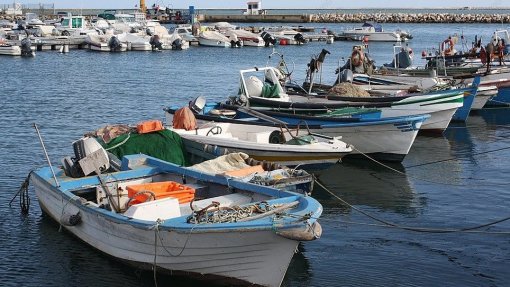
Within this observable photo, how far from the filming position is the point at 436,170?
60.6ft

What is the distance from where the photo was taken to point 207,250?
32.7ft

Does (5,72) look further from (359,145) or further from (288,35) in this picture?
(288,35)

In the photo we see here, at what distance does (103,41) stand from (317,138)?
159 ft

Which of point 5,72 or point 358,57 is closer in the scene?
point 358,57

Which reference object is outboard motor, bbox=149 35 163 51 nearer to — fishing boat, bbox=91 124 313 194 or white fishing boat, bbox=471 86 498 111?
white fishing boat, bbox=471 86 498 111

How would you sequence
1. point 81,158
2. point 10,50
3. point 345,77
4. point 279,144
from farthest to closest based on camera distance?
1. point 10,50
2. point 345,77
3. point 279,144
4. point 81,158

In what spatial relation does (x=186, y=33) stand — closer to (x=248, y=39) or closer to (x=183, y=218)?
(x=248, y=39)

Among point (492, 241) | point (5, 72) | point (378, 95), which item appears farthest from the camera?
point (5, 72)

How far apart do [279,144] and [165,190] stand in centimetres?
462

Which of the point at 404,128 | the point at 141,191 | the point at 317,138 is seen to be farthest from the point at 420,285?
the point at 404,128

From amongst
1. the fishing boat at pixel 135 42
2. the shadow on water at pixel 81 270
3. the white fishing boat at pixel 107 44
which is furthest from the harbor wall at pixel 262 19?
the shadow on water at pixel 81 270

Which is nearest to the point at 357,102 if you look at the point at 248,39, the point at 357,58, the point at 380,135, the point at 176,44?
the point at 380,135

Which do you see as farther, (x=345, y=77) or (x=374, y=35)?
(x=374, y=35)

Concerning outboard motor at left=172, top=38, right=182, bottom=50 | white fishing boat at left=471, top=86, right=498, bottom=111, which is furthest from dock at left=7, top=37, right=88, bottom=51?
white fishing boat at left=471, top=86, right=498, bottom=111
